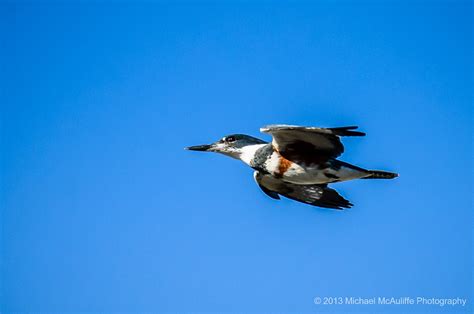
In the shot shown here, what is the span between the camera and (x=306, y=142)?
357 inches

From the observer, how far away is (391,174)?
9.30 metres

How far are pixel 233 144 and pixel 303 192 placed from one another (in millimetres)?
1287

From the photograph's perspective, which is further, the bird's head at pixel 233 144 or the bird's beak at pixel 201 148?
the bird's beak at pixel 201 148

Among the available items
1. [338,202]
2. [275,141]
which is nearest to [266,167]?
[275,141]

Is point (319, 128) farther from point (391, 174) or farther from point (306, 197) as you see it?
point (306, 197)

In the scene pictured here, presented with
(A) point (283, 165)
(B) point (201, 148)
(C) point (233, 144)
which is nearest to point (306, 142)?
(A) point (283, 165)

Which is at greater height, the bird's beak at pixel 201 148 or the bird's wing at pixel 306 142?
the bird's beak at pixel 201 148

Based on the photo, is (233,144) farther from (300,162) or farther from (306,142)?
(306,142)

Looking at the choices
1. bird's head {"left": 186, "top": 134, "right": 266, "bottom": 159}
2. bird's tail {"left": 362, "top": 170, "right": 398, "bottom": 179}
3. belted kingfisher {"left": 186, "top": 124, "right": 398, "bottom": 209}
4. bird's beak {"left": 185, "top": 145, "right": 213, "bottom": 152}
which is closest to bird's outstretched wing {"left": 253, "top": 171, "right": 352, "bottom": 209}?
belted kingfisher {"left": 186, "top": 124, "right": 398, "bottom": 209}

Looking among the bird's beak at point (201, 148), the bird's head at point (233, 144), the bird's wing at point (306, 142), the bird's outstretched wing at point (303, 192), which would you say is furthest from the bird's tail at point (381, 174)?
the bird's beak at point (201, 148)

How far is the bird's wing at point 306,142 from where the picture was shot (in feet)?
28.1

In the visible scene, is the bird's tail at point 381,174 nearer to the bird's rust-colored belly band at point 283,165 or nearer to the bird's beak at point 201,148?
the bird's rust-colored belly band at point 283,165

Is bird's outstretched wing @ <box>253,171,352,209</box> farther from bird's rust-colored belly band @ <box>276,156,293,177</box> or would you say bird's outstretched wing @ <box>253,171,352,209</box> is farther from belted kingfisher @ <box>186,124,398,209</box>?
bird's rust-colored belly band @ <box>276,156,293,177</box>

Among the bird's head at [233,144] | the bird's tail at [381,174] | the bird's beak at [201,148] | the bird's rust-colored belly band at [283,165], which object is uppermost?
the bird's beak at [201,148]
